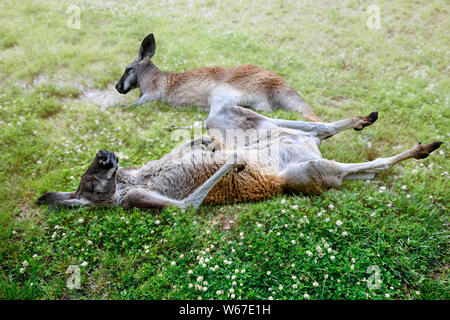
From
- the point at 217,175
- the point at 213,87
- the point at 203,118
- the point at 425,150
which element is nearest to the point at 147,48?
the point at 213,87

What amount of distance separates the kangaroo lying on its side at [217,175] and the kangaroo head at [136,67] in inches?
99.9

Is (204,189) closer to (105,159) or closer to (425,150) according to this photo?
(105,159)

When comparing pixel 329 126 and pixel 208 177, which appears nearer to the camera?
pixel 208 177

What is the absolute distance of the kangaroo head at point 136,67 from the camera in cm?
533

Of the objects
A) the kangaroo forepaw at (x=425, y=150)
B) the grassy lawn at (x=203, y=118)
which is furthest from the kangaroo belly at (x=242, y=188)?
the kangaroo forepaw at (x=425, y=150)

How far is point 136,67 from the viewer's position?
5.49m

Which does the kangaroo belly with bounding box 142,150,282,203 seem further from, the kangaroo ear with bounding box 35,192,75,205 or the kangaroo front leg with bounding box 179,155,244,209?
the kangaroo ear with bounding box 35,192,75,205

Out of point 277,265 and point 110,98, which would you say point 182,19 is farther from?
point 277,265

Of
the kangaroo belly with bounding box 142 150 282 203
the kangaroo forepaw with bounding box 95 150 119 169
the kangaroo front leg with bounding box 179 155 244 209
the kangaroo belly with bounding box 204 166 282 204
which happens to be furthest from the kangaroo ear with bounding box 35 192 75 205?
the kangaroo belly with bounding box 204 166 282 204

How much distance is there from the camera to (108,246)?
9.10 ft

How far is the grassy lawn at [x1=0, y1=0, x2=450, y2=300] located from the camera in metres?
2.48

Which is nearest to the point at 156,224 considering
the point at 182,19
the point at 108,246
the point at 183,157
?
the point at 108,246

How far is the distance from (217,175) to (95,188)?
127cm

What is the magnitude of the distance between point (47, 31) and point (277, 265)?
7.58 m
